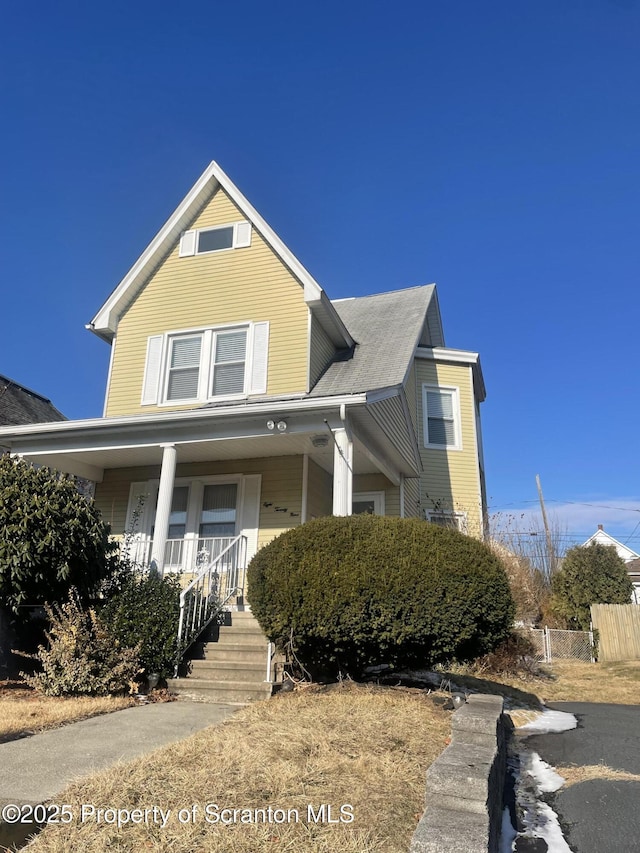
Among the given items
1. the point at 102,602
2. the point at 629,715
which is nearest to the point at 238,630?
the point at 102,602

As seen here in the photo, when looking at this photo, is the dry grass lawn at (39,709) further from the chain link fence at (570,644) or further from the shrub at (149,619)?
the chain link fence at (570,644)

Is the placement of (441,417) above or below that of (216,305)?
below

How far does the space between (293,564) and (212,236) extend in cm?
872

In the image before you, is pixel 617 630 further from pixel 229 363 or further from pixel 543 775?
pixel 543 775

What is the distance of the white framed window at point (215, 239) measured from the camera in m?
12.7

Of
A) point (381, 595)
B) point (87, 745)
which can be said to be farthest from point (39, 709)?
point (381, 595)

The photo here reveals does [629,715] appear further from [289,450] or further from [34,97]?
[34,97]

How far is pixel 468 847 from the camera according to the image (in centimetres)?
242

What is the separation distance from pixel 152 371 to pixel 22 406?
8.45 metres

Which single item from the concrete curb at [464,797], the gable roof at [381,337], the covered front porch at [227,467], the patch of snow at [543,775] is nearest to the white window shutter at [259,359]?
the gable roof at [381,337]

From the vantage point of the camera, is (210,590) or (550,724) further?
(210,590)

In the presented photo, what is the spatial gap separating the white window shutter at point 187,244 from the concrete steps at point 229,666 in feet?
26.1

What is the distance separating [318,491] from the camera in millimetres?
11922

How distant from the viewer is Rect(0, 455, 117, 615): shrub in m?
7.74
